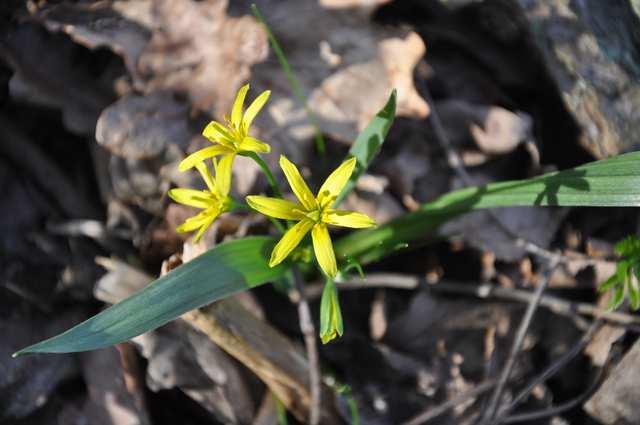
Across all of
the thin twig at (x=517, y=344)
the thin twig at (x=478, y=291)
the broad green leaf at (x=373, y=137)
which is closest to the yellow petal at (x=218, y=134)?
the broad green leaf at (x=373, y=137)

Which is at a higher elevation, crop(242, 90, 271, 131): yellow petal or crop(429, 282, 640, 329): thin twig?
crop(242, 90, 271, 131): yellow petal

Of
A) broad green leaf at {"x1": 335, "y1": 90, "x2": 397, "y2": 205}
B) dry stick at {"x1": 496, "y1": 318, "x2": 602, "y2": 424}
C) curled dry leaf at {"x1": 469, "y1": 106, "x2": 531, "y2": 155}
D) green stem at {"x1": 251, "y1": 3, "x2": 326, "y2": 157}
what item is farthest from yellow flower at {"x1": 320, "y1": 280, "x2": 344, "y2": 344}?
curled dry leaf at {"x1": 469, "y1": 106, "x2": 531, "y2": 155}

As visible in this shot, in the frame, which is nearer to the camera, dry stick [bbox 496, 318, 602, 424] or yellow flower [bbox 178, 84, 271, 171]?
yellow flower [bbox 178, 84, 271, 171]

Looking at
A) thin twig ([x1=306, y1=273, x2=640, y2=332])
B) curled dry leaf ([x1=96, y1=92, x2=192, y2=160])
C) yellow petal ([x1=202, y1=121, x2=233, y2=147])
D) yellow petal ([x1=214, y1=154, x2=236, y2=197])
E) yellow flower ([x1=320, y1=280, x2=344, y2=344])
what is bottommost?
thin twig ([x1=306, y1=273, x2=640, y2=332])

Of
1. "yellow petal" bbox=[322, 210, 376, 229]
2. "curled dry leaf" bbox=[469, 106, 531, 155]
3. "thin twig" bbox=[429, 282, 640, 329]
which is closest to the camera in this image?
"yellow petal" bbox=[322, 210, 376, 229]

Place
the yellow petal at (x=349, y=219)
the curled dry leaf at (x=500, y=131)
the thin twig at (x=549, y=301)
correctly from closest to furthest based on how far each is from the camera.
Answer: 1. the yellow petal at (x=349, y=219)
2. the thin twig at (x=549, y=301)
3. the curled dry leaf at (x=500, y=131)

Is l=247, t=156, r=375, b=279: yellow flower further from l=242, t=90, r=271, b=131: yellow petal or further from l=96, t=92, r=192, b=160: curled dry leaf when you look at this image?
l=96, t=92, r=192, b=160: curled dry leaf

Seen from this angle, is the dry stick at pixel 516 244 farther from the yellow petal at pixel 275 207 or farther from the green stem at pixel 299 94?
the yellow petal at pixel 275 207

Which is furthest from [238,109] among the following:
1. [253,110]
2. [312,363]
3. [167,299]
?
[312,363]
